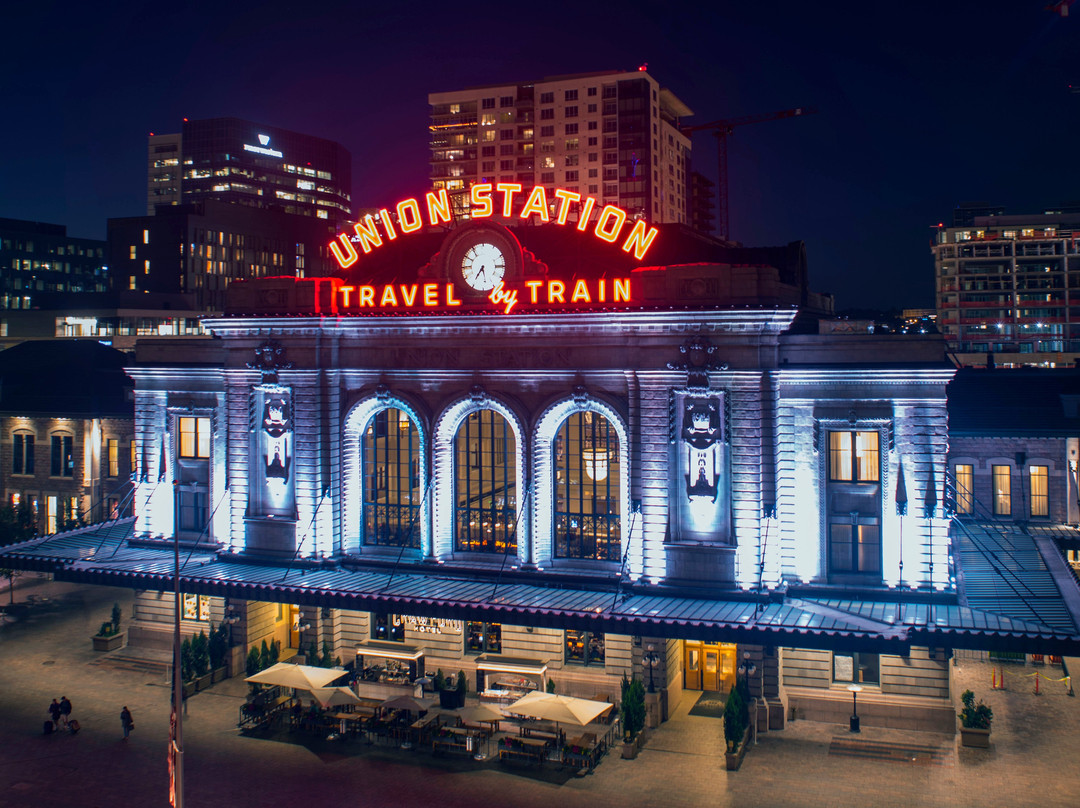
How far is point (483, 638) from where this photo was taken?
1654 inches

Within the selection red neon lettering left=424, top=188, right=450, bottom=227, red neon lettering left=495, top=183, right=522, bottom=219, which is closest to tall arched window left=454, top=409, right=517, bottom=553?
red neon lettering left=495, top=183, right=522, bottom=219

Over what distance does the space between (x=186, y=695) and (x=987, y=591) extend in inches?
1366

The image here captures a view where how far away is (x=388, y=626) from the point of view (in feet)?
142

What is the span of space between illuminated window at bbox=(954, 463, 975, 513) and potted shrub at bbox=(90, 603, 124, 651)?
45.9 m

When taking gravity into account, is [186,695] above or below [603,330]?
below

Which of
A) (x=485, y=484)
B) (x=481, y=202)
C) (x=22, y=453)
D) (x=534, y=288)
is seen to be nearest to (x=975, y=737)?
(x=485, y=484)

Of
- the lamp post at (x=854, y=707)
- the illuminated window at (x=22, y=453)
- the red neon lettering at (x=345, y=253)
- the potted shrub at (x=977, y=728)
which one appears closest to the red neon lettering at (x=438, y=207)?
the red neon lettering at (x=345, y=253)

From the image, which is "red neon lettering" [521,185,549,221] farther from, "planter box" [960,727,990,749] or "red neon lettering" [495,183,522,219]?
"planter box" [960,727,990,749]

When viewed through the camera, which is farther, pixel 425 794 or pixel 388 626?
pixel 388 626

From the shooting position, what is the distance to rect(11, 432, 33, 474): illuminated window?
6725 centimetres

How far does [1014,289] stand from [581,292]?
148m

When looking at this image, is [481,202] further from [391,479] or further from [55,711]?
[55,711]

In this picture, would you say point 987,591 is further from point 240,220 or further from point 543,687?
point 240,220

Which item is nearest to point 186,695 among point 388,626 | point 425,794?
point 388,626
